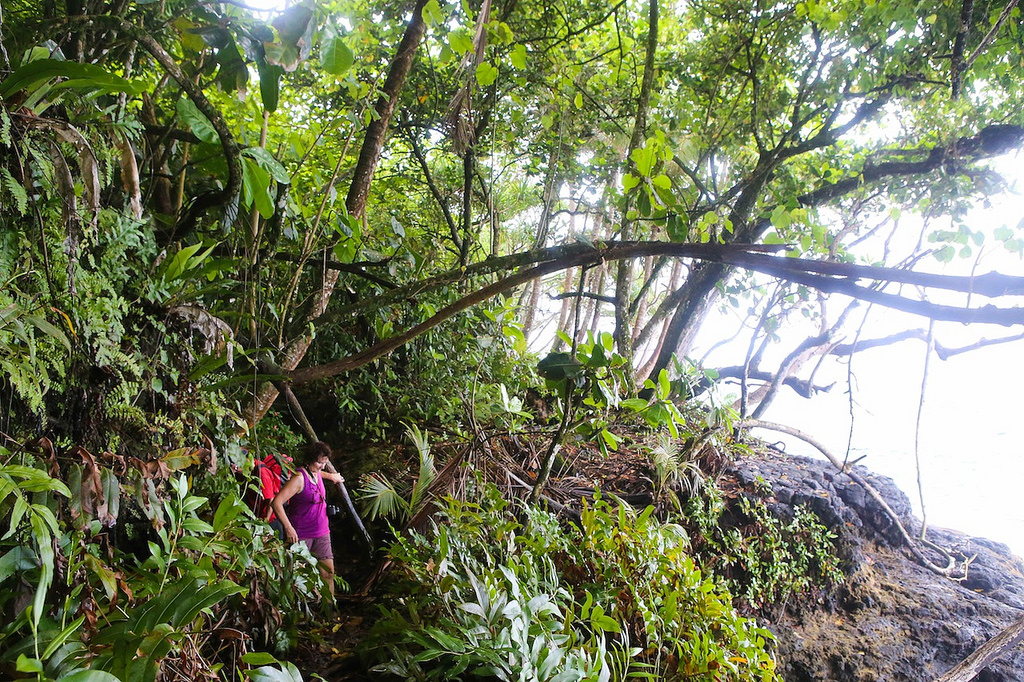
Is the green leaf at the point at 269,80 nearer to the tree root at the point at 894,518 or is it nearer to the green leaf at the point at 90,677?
the green leaf at the point at 90,677

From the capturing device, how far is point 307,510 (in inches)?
122

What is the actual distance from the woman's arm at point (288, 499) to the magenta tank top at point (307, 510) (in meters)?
0.04

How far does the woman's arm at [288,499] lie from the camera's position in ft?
9.16

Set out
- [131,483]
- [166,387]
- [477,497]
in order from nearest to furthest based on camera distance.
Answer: [131,483] → [166,387] → [477,497]

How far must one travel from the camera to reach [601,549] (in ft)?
9.93

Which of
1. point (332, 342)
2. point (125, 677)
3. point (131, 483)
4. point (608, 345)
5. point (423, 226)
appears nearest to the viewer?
point (125, 677)

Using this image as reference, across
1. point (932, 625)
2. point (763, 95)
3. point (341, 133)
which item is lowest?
point (932, 625)

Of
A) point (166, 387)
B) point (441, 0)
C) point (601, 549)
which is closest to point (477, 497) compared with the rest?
point (601, 549)

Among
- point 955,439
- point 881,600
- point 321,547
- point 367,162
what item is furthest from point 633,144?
point 955,439

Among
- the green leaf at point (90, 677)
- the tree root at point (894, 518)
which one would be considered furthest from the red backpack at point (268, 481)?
the tree root at point (894, 518)

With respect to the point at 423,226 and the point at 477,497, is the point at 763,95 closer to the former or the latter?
the point at 423,226

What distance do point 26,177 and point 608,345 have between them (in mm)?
2236

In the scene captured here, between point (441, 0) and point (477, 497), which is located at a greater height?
point (441, 0)

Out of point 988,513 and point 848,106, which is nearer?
point 848,106
